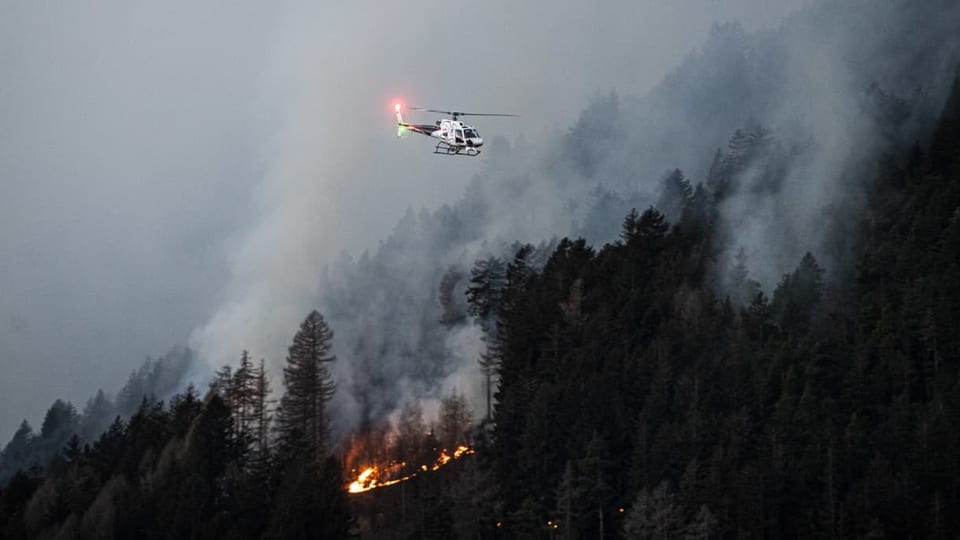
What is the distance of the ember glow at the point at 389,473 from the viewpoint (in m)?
104

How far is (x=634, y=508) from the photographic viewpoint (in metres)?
78.1

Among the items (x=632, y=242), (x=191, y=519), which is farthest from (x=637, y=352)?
(x=191, y=519)

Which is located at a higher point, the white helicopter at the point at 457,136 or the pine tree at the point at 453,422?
the white helicopter at the point at 457,136

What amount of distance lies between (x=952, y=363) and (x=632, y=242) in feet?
104

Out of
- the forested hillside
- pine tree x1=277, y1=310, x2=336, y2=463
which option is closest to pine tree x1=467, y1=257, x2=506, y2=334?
the forested hillside

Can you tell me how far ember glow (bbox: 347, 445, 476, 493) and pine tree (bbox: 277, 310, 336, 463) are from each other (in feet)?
13.2

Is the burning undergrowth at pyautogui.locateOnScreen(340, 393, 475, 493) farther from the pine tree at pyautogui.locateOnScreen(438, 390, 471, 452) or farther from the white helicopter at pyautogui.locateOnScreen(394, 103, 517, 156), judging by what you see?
the white helicopter at pyautogui.locateOnScreen(394, 103, 517, 156)

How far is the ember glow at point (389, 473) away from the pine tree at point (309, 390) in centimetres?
403

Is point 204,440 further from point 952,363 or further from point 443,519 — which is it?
point 952,363

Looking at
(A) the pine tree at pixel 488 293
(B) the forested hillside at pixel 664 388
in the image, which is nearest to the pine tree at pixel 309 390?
(B) the forested hillside at pixel 664 388

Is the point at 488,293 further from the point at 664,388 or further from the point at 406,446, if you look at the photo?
the point at 664,388

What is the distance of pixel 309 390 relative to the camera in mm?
113312

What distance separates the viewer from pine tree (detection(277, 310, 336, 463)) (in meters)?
111

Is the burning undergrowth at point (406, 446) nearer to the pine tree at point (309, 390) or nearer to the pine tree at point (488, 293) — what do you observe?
the pine tree at point (309, 390)
